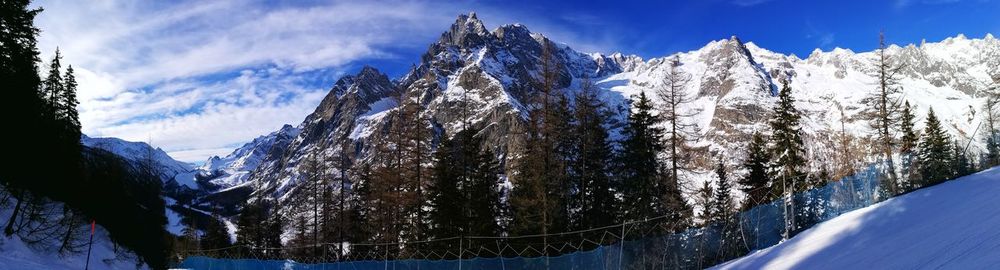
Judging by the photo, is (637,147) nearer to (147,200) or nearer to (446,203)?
(446,203)

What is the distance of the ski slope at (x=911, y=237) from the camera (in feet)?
32.1

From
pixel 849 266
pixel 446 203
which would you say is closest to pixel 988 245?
pixel 849 266

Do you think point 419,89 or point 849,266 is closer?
point 849,266

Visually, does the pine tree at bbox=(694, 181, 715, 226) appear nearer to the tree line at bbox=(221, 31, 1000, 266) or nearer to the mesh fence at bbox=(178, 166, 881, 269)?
the tree line at bbox=(221, 31, 1000, 266)

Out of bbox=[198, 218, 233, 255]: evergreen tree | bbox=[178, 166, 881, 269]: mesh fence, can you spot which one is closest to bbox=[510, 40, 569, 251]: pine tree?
bbox=[178, 166, 881, 269]: mesh fence

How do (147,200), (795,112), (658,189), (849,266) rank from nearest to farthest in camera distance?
(849,266), (658,189), (795,112), (147,200)

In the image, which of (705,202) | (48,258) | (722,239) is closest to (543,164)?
(722,239)

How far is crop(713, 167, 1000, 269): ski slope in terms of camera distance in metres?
9.80

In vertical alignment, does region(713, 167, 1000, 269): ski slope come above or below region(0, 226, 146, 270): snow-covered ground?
above

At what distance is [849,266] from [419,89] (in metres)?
24.9

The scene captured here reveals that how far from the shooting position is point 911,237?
13.0 metres

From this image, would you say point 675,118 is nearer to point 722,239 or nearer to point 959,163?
point 722,239

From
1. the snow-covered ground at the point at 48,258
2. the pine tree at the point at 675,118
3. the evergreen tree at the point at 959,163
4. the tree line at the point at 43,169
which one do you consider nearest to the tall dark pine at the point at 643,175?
the pine tree at the point at 675,118

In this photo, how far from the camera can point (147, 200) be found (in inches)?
2729
